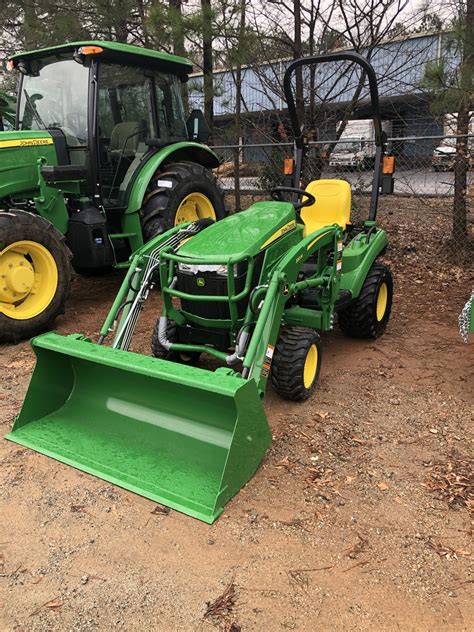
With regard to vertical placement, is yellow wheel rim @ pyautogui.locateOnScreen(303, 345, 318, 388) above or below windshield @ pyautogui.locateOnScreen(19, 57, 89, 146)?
below

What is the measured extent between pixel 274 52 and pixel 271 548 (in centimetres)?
705

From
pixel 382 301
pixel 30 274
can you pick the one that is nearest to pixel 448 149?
pixel 382 301

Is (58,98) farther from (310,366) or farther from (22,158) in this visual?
(310,366)

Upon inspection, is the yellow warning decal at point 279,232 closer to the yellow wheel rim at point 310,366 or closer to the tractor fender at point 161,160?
the yellow wheel rim at point 310,366

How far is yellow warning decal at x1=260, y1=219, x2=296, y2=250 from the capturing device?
351cm

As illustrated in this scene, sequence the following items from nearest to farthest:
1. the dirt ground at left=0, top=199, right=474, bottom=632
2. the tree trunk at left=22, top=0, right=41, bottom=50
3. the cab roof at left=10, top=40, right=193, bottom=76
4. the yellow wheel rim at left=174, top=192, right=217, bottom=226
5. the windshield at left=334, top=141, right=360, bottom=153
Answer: the dirt ground at left=0, top=199, right=474, bottom=632
the cab roof at left=10, top=40, right=193, bottom=76
the yellow wheel rim at left=174, top=192, right=217, bottom=226
the windshield at left=334, top=141, right=360, bottom=153
the tree trunk at left=22, top=0, right=41, bottom=50

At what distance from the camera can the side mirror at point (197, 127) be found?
6227 millimetres

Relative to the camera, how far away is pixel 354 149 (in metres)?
7.49

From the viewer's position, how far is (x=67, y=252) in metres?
4.85

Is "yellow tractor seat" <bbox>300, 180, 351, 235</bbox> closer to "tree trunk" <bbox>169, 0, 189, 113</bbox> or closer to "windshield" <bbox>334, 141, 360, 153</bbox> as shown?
"windshield" <bbox>334, 141, 360, 153</bbox>

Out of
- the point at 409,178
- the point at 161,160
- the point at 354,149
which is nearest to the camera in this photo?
the point at 161,160

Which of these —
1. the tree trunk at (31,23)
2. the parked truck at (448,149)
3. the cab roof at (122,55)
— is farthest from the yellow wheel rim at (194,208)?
the tree trunk at (31,23)

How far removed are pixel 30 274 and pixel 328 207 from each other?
2.58 m

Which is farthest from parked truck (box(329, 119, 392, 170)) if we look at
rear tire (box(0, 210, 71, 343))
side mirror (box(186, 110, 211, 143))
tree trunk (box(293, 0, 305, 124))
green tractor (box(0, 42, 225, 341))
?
rear tire (box(0, 210, 71, 343))
